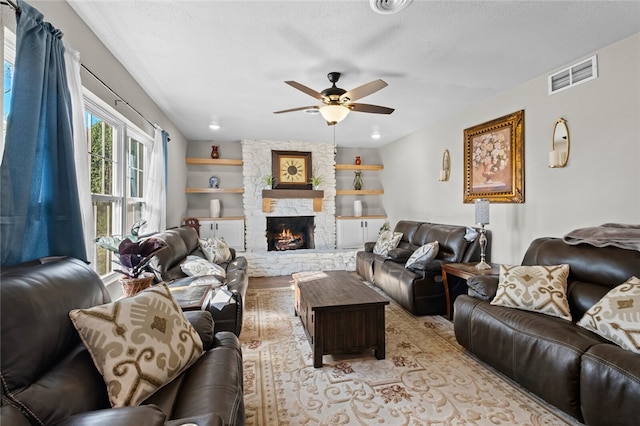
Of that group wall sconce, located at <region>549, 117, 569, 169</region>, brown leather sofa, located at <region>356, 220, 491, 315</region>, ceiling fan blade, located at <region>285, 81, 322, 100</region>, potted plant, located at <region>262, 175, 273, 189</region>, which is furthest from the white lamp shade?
potted plant, located at <region>262, 175, 273, 189</region>

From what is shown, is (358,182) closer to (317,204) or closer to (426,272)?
(317,204)

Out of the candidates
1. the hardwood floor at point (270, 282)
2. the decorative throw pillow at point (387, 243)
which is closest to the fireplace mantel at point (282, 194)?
the hardwood floor at point (270, 282)

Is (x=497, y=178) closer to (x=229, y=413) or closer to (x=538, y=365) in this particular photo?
(x=538, y=365)

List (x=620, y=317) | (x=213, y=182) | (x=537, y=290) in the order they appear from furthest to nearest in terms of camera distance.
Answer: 1. (x=213, y=182)
2. (x=537, y=290)
3. (x=620, y=317)

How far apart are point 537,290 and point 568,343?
1.66ft

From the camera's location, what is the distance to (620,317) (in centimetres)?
170

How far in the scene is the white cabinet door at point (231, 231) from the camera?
5.68 meters

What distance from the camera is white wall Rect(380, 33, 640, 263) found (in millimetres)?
2309

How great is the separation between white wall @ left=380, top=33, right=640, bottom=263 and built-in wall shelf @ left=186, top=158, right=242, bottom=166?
12.5 ft

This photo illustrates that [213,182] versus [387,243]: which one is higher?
[213,182]

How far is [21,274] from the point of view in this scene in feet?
3.73

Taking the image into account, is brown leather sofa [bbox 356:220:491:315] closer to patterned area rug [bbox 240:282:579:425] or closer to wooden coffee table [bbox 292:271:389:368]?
patterned area rug [bbox 240:282:579:425]

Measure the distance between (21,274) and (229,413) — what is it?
0.95 meters

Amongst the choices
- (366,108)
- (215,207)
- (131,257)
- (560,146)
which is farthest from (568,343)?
(215,207)
